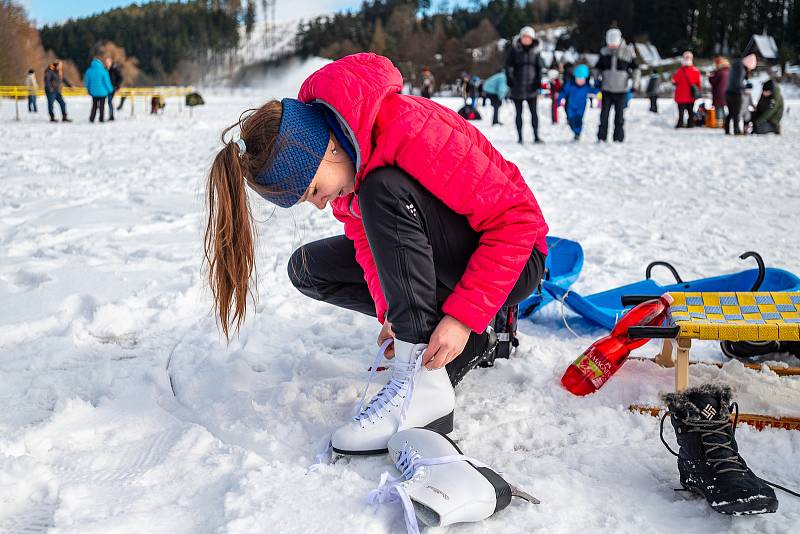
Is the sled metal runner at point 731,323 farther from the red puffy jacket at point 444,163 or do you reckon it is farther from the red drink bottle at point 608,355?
Result: the red puffy jacket at point 444,163

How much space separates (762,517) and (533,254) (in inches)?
30.3

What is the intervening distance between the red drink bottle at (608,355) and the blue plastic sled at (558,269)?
0.57 meters

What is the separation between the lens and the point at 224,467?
1497 millimetres

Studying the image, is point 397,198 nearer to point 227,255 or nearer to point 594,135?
point 227,255

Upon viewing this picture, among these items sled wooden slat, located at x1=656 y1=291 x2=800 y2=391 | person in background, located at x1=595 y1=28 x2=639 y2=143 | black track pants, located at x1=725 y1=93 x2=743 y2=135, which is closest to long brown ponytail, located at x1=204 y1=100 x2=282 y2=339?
sled wooden slat, located at x1=656 y1=291 x2=800 y2=391

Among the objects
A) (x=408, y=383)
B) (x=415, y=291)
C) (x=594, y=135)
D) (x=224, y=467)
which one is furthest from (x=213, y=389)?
(x=594, y=135)

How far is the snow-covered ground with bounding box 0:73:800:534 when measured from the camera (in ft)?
4.43

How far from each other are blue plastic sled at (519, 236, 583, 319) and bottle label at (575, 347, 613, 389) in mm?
598

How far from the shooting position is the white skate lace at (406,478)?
127 cm

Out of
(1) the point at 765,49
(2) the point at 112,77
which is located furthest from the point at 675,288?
(1) the point at 765,49

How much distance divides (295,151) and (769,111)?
9957 millimetres

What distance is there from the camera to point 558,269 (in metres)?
2.83

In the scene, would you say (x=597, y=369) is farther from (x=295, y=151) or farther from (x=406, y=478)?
(x=295, y=151)

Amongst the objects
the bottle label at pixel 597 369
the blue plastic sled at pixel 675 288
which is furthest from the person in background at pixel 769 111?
the bottle label at pixel 597 369
